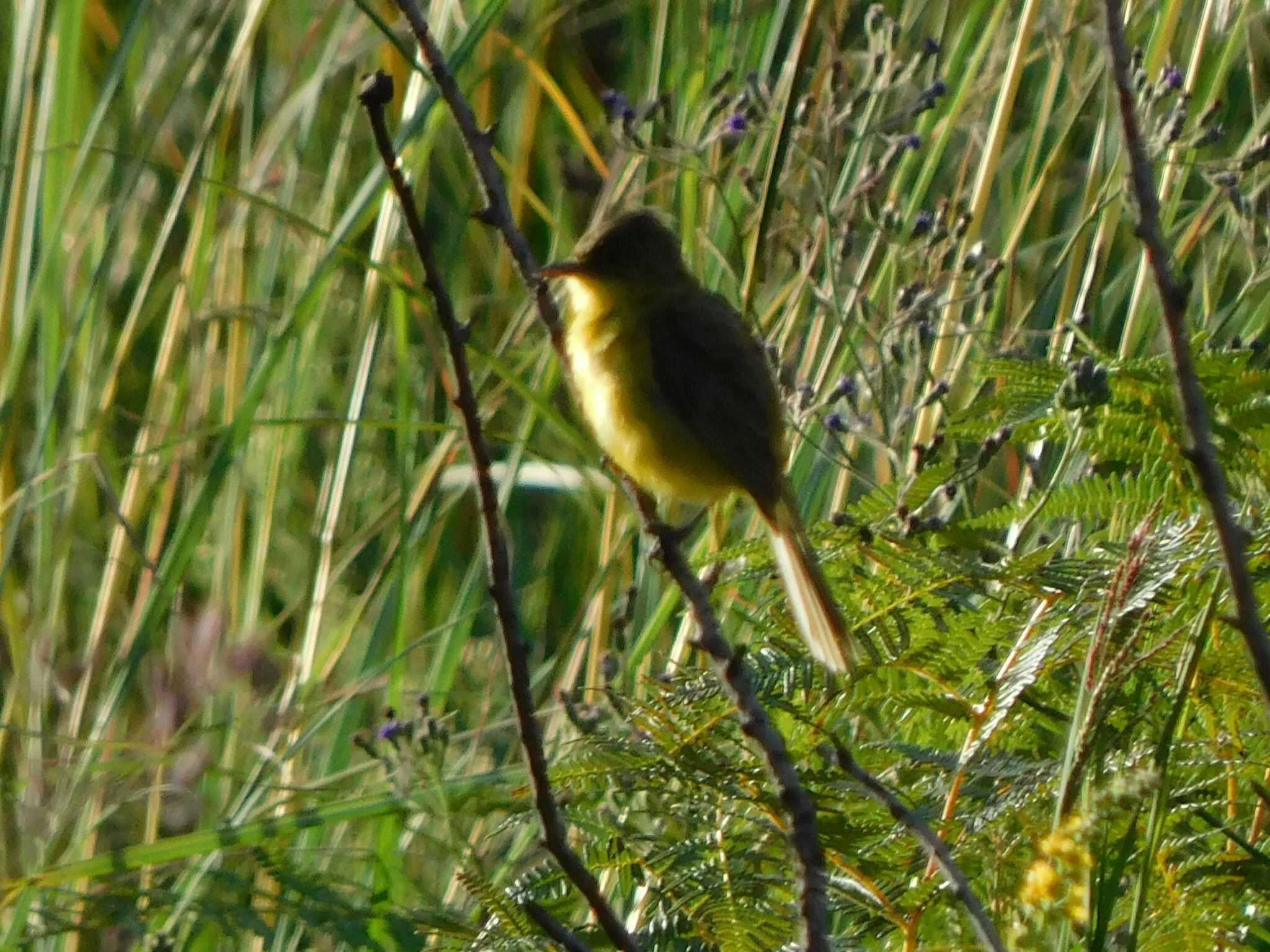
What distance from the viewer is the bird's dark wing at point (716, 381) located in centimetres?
315

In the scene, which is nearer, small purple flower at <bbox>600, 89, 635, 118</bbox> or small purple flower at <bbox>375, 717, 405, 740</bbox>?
small purple flower at <bbox>375, 717, 405, 740</bbox>

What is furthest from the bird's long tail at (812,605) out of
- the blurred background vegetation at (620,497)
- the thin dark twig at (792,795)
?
the thin dark twig at (792,795)

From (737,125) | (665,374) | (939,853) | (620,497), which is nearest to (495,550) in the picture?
(939,853)

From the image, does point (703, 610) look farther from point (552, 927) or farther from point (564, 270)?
point (564, 270)

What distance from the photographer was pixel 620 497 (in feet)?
10.1

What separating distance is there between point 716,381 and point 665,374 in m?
0.10

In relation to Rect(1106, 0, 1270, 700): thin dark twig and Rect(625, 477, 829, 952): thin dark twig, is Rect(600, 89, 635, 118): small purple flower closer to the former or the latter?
Rect(625, 477, 829, 952): thin dark twig

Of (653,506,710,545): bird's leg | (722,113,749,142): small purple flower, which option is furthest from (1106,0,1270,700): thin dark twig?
(722,113,749,142): small purple flower

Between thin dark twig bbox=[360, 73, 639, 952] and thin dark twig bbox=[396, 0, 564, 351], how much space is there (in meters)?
0.27

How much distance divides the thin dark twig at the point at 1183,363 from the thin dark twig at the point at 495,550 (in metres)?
0.56

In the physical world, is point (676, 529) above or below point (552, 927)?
below

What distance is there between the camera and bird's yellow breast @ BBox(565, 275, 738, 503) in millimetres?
3150

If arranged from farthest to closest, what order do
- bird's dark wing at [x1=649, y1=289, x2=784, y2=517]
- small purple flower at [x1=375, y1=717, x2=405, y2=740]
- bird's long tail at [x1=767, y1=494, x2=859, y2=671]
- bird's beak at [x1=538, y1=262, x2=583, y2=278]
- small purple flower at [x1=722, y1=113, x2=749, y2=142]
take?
bird's dark wing at [x1=649, y1=289, x2=784, y2=517]
bird's beak at [x1=538, y1=262, x2=583, y2=278]
small purple flower at [x1=722, y1=113, x2=749, y2=142]
small purple flower at [x1=375, y1=717, x2=405, y2=740]
bird's long tail at [x1=767, y1=494, x2=859, y2=671]

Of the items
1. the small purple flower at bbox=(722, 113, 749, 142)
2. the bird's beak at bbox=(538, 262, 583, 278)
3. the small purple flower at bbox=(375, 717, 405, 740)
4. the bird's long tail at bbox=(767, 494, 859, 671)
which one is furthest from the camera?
the bird's beak at bbox=(538, 262, 583, 278)
